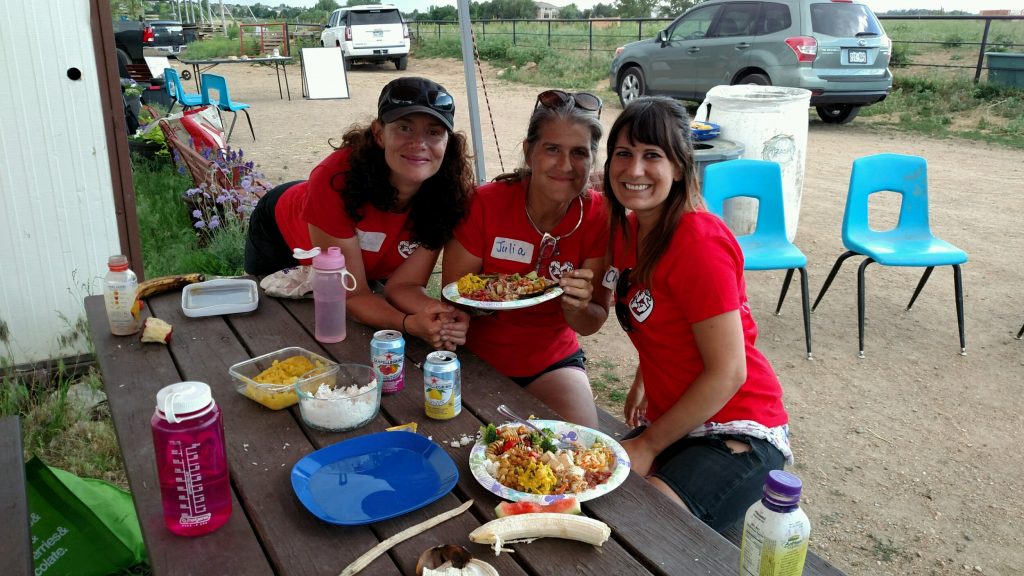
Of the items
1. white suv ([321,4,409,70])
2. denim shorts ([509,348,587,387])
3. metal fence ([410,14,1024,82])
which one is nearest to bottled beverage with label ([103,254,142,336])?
denim shorts ([509,348,587,387])

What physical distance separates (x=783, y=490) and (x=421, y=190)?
188 centimetres

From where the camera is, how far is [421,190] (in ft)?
9.22

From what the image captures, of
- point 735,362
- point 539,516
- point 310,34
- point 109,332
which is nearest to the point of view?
point 539,516

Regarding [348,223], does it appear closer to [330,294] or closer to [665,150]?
[330,294]

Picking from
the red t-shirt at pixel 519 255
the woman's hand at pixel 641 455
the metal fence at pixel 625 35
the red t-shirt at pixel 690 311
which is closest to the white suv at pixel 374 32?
the metal fence at pixel 625 35

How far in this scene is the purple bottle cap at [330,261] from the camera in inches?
92.9

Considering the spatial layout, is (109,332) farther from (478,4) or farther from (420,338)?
(478,4)

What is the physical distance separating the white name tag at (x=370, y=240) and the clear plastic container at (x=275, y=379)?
2.23ft

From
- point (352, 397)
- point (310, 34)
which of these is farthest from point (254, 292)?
point (310, 34)

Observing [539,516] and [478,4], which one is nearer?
[539,516]

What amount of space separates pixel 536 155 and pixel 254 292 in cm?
117

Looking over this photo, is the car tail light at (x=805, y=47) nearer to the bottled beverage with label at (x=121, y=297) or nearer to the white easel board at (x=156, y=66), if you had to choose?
the white easel board at (x=156, y=66)

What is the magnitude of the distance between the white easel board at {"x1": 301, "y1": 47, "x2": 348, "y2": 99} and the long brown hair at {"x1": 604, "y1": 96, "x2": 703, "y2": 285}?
14716mm

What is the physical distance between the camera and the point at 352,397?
6.32 ft
